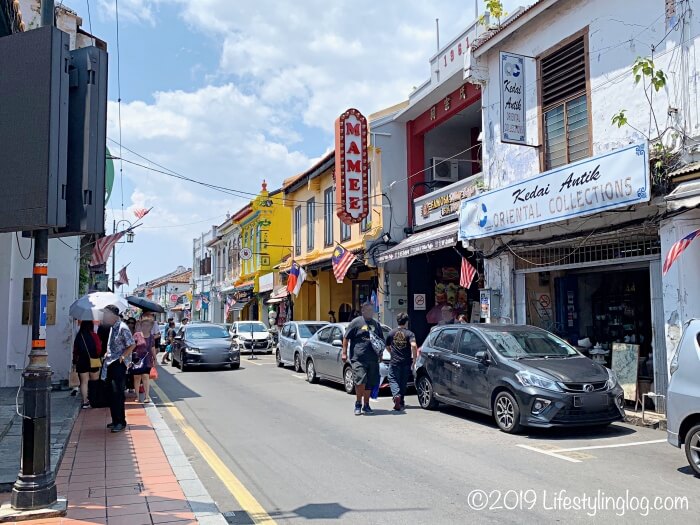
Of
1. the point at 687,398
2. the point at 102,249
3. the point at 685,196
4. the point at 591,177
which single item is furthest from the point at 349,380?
the point at 102,249

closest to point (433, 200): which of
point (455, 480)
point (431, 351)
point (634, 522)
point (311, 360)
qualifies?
point (311, 360)

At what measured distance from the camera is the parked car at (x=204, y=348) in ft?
61.4

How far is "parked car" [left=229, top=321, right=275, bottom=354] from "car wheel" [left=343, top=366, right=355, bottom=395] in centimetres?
1200

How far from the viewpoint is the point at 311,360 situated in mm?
15875

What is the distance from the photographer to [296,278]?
25.8 metres

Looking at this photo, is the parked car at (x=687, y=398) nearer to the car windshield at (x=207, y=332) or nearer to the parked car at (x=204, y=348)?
the parked car at (x=204, y=348)

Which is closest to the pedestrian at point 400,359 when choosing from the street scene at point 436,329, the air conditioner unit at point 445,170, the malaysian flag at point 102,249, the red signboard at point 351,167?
the street scene at point 436,329

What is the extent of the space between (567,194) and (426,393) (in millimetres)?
4267

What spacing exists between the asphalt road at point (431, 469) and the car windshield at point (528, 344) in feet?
3.90

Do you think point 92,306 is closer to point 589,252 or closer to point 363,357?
point 363,357

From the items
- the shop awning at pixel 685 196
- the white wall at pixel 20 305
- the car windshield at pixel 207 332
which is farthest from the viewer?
the car windshield at pixel 207 332

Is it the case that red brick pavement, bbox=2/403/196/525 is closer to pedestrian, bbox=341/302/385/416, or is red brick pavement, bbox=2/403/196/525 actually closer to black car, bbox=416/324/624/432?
pedestrian, bbox=341/302/385/416

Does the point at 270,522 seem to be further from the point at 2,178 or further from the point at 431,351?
the point at 431,351

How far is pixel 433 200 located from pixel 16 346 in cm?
1131
